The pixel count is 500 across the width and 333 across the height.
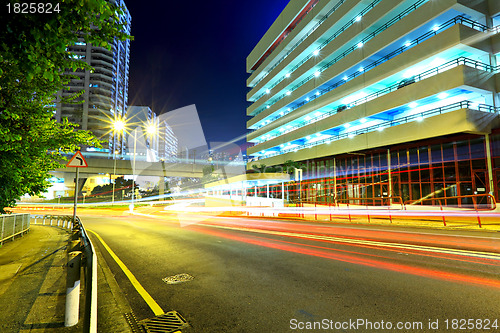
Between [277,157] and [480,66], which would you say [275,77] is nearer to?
[277,157]

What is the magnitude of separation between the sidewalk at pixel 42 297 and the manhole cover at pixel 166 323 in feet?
0.91

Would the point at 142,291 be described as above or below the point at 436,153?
below

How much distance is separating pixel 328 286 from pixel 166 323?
283 centimetres

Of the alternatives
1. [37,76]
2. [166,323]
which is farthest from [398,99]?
[166,323]

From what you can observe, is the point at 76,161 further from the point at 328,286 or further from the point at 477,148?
the point at 477,148

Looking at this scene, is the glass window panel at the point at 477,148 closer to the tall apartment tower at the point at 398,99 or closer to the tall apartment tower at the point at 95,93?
the tall apartment tower at the point at 398,99

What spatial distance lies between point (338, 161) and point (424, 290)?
97.7 feet

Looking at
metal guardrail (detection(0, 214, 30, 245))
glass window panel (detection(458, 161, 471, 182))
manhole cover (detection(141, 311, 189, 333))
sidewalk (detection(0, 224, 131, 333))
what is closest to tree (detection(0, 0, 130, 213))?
metal guardrail (detection(0, 214, 30, 245))

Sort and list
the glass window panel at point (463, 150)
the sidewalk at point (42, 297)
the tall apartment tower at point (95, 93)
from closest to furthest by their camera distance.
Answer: the sidewalk at point (42, 297), the glass window panel at point (463, 150), the tall apartment tower at point (95, 93)

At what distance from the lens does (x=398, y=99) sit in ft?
81.0

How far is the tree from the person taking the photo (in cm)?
348

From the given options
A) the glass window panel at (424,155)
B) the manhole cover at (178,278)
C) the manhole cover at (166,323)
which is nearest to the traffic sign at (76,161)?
the manhole cover at (178,278)

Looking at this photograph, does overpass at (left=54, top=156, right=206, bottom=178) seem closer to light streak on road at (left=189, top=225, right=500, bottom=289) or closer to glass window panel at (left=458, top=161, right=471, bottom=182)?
light streak on road at (left=189, top=225, right=500, bottom=289)

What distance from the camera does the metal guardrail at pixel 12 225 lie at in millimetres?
10164
